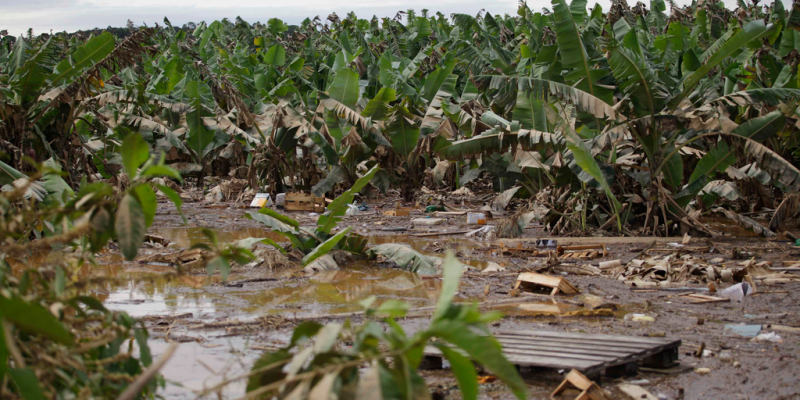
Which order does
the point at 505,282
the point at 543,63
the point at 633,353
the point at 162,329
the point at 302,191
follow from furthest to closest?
the point at 302,191, the point at 543,63, the point at 505,282, the point at 162,329, the point at 633,353

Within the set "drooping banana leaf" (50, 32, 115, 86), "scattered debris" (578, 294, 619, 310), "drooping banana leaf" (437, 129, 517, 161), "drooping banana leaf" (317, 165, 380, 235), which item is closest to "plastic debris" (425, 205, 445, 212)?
"drooping banana leaf" (437, 129, 517, 161)

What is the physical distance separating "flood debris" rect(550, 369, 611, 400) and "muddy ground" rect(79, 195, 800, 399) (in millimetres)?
116

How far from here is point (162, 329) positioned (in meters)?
5.21

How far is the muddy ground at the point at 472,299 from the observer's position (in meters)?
4.14

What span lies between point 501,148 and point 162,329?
6.11 meters

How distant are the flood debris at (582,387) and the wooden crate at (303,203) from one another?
1000 centimetres

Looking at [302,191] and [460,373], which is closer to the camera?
[460,373]

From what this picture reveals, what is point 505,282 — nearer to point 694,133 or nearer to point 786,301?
point 786,301

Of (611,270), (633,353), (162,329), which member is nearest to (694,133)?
(611,270)

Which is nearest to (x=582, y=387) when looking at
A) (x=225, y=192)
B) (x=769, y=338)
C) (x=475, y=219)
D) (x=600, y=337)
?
(x=600, y=337)

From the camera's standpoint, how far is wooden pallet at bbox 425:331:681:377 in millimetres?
4152

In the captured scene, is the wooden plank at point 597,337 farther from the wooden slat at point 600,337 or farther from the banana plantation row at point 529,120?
the banana plantation row at point 529,120

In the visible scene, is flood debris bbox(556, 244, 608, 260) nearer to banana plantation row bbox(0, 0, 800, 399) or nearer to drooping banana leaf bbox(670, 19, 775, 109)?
banana plantation row bbox(0, 0, 800, 399)

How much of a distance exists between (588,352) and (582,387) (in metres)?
0.54
